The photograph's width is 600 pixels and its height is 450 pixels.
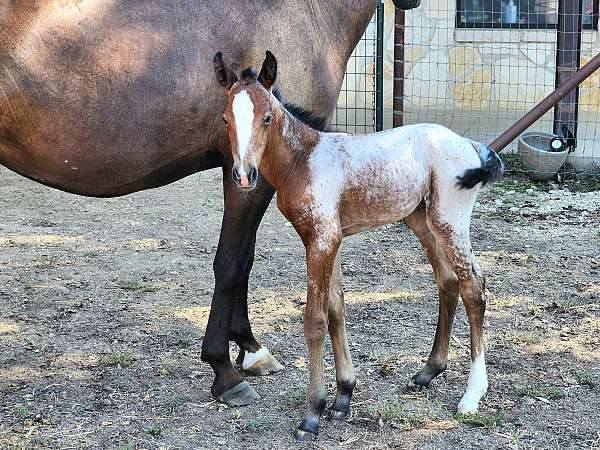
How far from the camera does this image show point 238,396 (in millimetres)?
4148

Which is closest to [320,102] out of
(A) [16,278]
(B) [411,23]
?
(A) [16,278]

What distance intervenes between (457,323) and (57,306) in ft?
7.63

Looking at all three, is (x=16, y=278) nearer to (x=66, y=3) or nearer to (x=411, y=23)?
(x=66, y=3)

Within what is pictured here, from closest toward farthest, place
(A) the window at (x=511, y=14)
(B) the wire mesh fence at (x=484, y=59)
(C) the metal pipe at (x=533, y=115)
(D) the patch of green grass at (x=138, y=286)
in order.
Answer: (D) the patch of green grass at (x=138, y=286) → (C) the metal pipe at (x=533, y=115) → (B) the wire mesh fence at (x=484, y=59) → (A) the window at (x=511, y=14)

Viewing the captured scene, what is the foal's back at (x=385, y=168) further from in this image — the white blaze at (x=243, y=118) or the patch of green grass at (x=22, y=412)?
the patch of green grass at (x=22, y=412)

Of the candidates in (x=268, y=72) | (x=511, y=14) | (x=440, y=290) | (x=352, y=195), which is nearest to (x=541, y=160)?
(x=511, y=14)

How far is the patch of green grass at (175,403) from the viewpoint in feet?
13.3

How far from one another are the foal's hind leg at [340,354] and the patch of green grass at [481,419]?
48 centimetres

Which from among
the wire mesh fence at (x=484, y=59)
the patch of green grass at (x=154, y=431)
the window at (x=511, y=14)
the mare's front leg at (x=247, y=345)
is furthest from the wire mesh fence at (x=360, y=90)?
the patch of green grass at (x=154, y=431)

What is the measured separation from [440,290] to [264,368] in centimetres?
98

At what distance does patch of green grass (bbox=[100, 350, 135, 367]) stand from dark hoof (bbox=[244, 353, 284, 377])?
0.61 metres

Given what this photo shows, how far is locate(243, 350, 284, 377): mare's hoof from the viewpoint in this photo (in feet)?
14.7

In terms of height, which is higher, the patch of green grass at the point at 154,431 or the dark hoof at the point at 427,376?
the dark hoof at the point at 427,376

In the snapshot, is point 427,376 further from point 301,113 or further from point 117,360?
point 117,360
